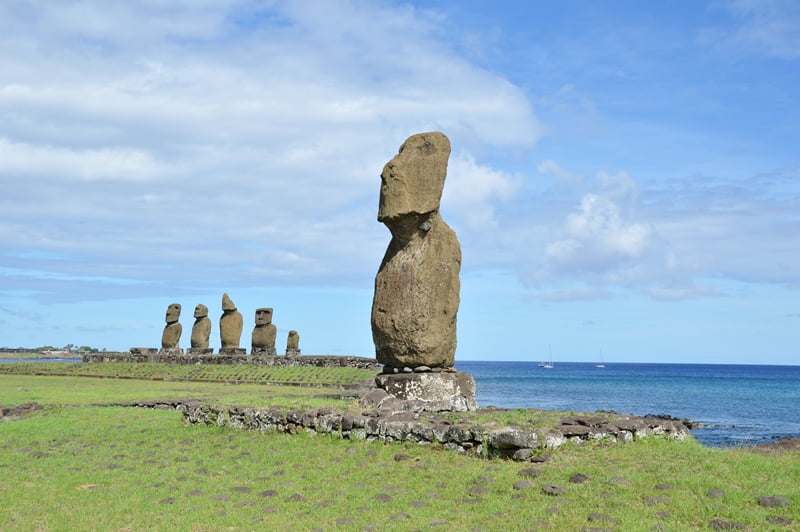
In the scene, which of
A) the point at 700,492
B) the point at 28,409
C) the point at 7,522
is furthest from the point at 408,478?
the point at 28,409

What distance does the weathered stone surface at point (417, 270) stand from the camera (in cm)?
1616

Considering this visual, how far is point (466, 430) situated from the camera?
12.5 m

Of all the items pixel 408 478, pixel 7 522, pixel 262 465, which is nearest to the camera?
pixel 7 522

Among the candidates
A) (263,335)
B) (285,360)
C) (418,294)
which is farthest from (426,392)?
(263,335)

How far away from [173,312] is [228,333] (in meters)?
4.77

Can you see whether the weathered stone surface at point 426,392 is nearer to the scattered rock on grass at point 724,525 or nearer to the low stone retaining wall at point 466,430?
the low stone retaining wall at point 466,430

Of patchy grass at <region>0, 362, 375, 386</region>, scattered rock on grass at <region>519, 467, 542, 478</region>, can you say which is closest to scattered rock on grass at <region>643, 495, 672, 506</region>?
scattered rock on grass at <region>519, 467, 542, 478</region>

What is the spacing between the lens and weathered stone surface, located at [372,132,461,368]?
16156mm

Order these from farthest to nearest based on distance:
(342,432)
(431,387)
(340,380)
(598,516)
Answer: (340,380)
(431,387)
(342,432)
(598,516)

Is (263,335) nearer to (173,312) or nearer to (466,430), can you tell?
(173,312)

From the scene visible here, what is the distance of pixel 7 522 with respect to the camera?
10.6m

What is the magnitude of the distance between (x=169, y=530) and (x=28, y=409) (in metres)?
15.4

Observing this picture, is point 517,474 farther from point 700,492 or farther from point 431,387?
point 431,387

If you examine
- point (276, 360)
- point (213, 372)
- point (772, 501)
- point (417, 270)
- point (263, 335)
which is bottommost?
point (213, 372)
